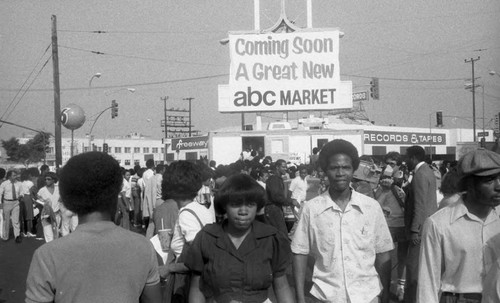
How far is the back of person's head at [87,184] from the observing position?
244cm

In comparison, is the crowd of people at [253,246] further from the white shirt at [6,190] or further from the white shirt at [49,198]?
the white shirt at [6,190]

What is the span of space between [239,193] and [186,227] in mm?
757

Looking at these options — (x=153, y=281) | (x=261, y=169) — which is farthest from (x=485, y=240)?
(x=261, y=169)

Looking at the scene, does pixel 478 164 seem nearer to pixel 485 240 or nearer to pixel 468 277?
pixel 485 240

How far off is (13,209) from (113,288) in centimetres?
1250

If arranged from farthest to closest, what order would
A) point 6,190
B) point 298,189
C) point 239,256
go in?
point 6,190, point 298,189, point 239,256

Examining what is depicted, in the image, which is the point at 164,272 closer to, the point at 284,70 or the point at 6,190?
the point at 6,190

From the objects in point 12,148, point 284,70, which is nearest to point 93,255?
point 284,70

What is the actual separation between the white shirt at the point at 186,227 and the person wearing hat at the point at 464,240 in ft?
5.57

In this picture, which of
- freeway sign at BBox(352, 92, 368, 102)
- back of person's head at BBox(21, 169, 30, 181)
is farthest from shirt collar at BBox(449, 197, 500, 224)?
freeway sign at BBox(352, 92, 368, 102)

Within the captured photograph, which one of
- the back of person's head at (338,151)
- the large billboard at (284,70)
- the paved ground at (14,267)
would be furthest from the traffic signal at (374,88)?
the back of person's head at (338,151)

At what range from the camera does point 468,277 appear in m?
2.90

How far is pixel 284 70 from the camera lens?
25141 mm

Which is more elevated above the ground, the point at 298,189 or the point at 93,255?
the point at 93,255
